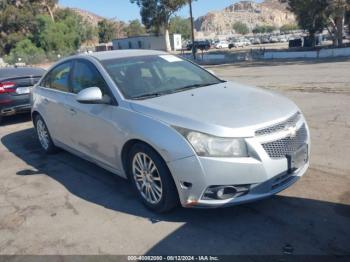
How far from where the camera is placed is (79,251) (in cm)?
366

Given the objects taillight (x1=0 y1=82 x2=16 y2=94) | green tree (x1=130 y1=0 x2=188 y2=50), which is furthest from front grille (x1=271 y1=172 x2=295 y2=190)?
green tree (x1=130 y1=0 x2=188 y2=50)

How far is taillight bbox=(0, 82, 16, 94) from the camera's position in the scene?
8961 mm

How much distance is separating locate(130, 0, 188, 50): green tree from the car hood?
6200 centimetres

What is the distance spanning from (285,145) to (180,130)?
3.30ft

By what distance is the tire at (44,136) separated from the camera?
6504mm

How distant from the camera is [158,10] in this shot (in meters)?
65.4

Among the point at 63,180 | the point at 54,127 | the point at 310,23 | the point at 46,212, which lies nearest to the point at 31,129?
the point at 54,127

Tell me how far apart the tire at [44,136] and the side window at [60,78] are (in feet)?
2.28

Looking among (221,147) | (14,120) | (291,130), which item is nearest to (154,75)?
(221,147)

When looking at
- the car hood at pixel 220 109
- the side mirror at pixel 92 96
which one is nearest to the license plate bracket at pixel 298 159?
the car hood at pixel 220 109

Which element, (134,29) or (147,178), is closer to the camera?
(147,178)

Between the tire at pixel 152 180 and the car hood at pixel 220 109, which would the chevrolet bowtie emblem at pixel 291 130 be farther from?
the tire at pixel 152 180

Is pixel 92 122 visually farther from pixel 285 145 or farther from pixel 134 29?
pixel 134 29

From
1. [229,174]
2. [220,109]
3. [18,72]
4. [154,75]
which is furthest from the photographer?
[18,72]
